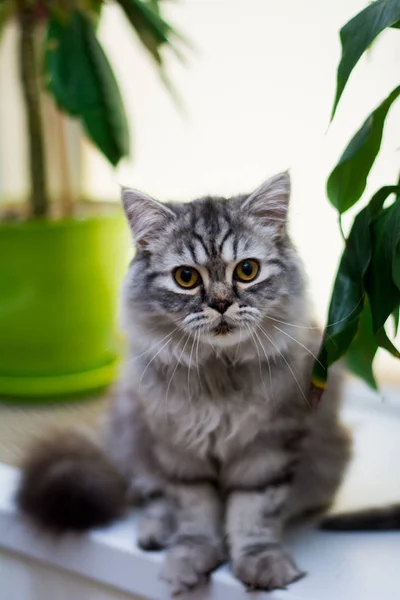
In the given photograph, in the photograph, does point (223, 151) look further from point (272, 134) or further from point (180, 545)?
point (180, 545)

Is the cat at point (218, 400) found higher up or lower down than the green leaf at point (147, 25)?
lower down

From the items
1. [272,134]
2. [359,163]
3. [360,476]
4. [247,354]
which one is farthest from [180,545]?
[272,134]

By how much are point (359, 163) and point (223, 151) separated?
0.59 meters

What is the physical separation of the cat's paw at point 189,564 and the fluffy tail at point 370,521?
0.61ft

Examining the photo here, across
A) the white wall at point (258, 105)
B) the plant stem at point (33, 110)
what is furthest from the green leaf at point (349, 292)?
the plant stem at point (33, 110)

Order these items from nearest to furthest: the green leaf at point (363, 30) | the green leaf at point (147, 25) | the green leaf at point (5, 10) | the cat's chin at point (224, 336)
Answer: the green leaf at point (363, 30) → the cat's chin at point (224, 336) → the green leaf at point (147, 25) → the green leaf at point (5, 10)

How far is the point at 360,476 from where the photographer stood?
1.12m

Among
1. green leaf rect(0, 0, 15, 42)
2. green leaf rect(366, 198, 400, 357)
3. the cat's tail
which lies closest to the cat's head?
green leaf rect(366, 198, 400, 357)

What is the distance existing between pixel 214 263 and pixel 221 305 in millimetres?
58

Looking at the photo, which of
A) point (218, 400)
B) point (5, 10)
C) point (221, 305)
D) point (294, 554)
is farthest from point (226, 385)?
point (5, 10)

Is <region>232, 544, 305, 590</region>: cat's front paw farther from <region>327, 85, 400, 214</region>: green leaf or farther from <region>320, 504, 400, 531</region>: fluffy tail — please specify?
<region>327, 85, 400, 214</region>: green leaf

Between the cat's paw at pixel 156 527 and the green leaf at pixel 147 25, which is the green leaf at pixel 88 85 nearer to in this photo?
the green leaf at pixel 147 25

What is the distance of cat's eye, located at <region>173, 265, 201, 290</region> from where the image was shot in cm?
86

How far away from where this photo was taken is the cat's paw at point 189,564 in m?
0.85
